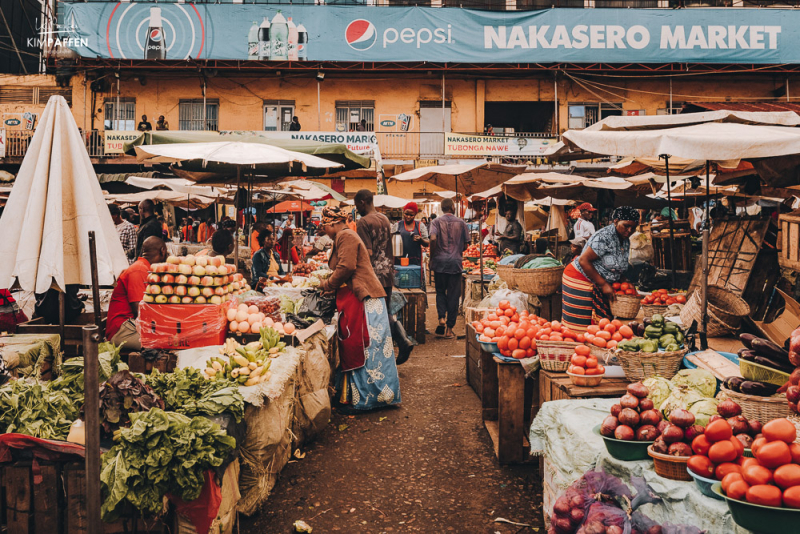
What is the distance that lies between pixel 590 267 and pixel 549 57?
20.1m

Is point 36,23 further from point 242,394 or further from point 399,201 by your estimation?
point 242,394

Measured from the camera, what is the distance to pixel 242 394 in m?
3.72

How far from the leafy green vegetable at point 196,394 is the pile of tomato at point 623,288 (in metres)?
3.92

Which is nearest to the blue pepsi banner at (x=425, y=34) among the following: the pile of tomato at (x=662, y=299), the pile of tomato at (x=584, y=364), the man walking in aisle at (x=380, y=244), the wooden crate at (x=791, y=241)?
the man walking in aisle at (x=380, y=244)

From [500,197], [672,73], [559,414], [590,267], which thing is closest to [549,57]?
[672,73]

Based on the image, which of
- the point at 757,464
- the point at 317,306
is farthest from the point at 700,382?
the point at 317,306

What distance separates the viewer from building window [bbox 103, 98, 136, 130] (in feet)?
81.2

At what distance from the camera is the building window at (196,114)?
25.0 m

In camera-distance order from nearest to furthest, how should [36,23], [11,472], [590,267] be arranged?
[11,472]
[590,267]
[36,23]

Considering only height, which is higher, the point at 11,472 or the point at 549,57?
the point at 549,57

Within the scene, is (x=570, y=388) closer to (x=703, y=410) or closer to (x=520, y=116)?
(x=703, y=410)

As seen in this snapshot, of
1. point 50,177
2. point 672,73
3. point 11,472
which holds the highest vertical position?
point 672,73

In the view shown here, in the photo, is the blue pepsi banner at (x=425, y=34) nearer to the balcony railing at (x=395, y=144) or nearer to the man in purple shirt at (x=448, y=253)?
the balcony railing at (x=395, y=144)

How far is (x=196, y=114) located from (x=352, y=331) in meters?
22.2
